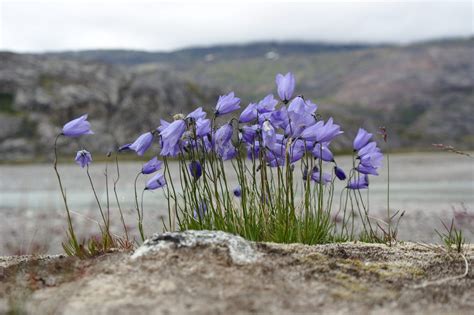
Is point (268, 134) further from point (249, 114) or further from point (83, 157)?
point (83, 157)

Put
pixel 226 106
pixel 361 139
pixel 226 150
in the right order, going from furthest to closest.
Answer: pixel 361 139 → pixel 226 150 → pixel 226 106

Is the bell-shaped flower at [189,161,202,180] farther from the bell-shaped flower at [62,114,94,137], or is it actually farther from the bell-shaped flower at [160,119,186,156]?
the bell-shaped flower at [62,114,94,137]

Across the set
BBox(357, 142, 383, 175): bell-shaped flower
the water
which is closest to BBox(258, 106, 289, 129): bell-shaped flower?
BBox(357, 142, 383, 175): bell-shaped flower

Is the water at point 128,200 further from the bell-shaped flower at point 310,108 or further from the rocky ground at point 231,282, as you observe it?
the rocky ground at point 231,282

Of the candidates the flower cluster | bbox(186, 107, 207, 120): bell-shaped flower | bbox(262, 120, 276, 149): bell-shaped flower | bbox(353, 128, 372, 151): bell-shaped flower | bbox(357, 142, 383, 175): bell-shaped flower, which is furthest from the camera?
bbox(357, 142, 383, 175): bell-shaped flower

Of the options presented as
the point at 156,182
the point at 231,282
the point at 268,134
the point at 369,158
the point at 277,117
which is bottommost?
the point at 231,282

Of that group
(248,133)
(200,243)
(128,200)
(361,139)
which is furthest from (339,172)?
(128,200)

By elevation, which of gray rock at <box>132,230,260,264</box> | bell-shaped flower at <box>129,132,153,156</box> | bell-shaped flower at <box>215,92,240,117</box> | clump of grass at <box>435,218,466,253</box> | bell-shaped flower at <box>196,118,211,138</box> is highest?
bell-shaped flower at <box>215,92,240,117</box>
